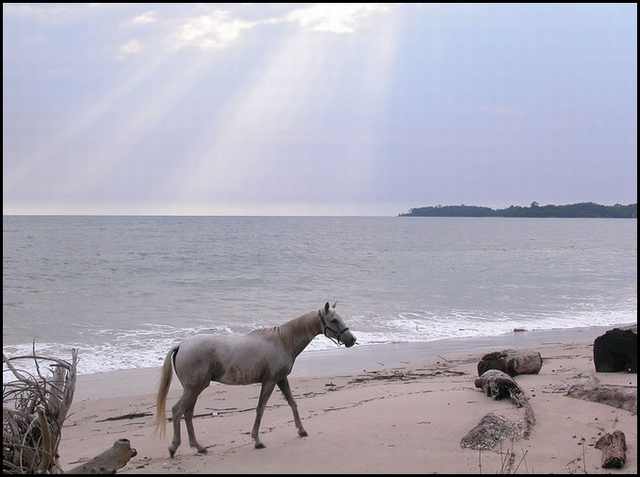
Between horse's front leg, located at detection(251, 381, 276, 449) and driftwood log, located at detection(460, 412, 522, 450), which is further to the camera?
horse's front leg, located at detection(251, 381, 276, 449)

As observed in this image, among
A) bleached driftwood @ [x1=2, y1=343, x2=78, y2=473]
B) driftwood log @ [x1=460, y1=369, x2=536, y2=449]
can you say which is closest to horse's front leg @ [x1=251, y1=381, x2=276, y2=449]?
bleached driftwood @ [x1=2, y1=343, x2=78, y2=473]

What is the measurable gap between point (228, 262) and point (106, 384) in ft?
129

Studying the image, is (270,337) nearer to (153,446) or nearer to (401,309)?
(153,446)

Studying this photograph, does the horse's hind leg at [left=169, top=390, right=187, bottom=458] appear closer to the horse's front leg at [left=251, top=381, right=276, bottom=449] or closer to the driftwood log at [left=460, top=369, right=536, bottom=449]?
the horse's front leg at [left=251, top=381, right=276, bottom=449]

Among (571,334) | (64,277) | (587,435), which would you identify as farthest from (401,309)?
(64,277)

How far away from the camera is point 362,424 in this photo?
275 inches

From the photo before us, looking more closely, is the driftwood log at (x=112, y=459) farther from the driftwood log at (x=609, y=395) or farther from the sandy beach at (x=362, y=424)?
the driftwood log at (x=609, y=395)

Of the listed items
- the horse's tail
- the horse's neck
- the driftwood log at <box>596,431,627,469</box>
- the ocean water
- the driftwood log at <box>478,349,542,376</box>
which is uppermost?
the horse's neck

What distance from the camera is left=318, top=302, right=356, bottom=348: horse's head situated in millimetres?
6492

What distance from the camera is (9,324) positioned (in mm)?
20703

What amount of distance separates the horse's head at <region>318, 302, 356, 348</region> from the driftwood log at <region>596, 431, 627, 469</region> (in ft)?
8.26

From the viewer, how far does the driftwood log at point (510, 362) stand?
10242 mm

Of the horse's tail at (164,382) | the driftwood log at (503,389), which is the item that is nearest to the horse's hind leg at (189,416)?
the horse's tail at (164,382)

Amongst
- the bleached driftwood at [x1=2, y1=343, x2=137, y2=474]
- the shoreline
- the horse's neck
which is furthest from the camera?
the shoreline
